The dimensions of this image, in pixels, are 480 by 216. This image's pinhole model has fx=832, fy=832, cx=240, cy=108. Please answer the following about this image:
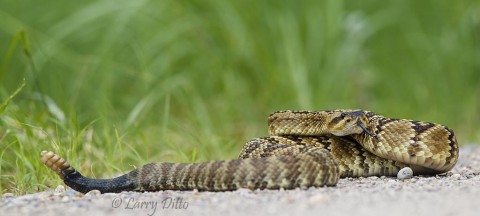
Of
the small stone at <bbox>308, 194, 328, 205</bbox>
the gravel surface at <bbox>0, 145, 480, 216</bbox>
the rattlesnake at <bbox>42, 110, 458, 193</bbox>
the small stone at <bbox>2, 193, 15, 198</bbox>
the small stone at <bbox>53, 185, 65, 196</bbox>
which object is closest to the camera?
the gravel surface at <bbox>0, 145, 480, 216</bbox>

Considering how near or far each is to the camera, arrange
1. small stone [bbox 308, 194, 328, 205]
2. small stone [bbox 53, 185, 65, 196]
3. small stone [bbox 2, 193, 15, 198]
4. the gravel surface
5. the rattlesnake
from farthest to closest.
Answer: small stone [bbox 2, 193, 15, 198] < small stone [bbox 53, 185, 65, 196] < the rattlesnake < small stone [bbox 308, 194, 328, 205] < the gravel surface

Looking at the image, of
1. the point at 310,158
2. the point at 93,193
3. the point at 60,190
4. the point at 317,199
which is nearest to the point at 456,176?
the point at 310,158

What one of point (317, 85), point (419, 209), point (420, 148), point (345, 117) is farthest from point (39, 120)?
point (317, 85)

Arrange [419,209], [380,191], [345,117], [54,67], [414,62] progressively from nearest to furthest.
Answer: [419,209] → [380,191] → [345,117] → [54,67] → [414,62]

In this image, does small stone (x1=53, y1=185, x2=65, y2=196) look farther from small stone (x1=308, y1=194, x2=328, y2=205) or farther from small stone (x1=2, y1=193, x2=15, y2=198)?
small stone (x1=308, y1=194, x2=328, y2=205)

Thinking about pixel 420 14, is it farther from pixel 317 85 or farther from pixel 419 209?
pixel 419 209

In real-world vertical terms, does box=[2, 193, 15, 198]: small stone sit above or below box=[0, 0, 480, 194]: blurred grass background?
below

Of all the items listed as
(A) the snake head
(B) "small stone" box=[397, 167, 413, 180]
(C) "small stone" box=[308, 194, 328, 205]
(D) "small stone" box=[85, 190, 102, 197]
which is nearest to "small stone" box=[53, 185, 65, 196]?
(D) "small stone" box=[85, 190, 102, 197]
